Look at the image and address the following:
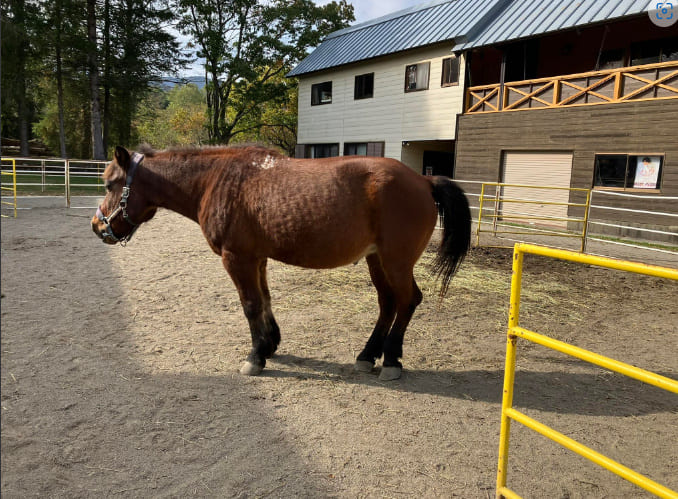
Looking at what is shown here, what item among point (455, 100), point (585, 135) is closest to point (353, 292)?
point (585, 135)

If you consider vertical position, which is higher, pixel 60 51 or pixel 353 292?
pixel 60 51

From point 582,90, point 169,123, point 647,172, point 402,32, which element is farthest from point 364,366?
A: point 169,123

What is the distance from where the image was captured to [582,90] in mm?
12109

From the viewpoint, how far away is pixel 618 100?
1145 centimetres

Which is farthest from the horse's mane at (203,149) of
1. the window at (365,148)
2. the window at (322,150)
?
the window at (322,150)

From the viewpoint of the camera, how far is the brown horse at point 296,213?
136 inches

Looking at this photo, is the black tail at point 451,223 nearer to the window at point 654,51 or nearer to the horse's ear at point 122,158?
the horse's ear at point 122,158

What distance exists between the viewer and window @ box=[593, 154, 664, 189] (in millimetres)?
11086

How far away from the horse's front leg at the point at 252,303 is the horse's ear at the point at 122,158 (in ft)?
3.63

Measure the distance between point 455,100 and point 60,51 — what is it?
58.7 feet

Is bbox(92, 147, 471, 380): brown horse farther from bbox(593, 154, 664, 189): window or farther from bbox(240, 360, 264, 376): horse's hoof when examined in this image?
bbox(593, 154, 664, 189): window

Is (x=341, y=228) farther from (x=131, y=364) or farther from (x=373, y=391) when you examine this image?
(x=131, y=364)

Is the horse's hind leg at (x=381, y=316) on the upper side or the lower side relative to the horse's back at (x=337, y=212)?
lower

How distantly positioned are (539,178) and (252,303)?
12034 mm
